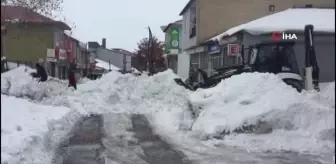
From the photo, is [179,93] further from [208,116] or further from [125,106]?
[208,116]

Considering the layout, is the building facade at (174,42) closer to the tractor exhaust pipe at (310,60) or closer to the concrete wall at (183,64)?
the concrete wall at (183,64)

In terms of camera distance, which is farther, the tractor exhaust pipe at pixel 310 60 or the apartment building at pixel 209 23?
the apartment building at pixel 209 23

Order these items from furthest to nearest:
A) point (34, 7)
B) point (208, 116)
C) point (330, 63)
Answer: point (34, 7), point (208, 116), point (330, 63)

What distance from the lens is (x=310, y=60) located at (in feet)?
13.3

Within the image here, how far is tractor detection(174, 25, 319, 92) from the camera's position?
402 cm

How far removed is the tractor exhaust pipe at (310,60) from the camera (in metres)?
3.93

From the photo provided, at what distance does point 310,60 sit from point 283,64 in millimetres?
5232

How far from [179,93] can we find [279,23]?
2082cm

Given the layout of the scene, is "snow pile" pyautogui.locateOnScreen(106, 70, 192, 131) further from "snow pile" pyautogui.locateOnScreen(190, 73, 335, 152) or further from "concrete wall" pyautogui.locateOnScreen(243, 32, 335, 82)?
"concrete wall" pyautogui.locateOnScreen(243, 32, 335, 82)

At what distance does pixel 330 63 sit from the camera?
354cm

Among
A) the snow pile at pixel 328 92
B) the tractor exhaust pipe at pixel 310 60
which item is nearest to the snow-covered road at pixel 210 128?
the snow pile at pixel 328 92

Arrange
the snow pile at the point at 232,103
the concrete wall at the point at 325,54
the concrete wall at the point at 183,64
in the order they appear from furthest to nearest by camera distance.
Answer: the concrete wall at the point at 183,64
the snow pile at the point at 232,103
the concrete wall at the point at 325,54

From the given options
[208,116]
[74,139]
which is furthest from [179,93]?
[74,139]

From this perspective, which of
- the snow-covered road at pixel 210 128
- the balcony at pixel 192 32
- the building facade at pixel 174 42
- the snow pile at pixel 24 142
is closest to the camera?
the snow pile at pixel 24 142
